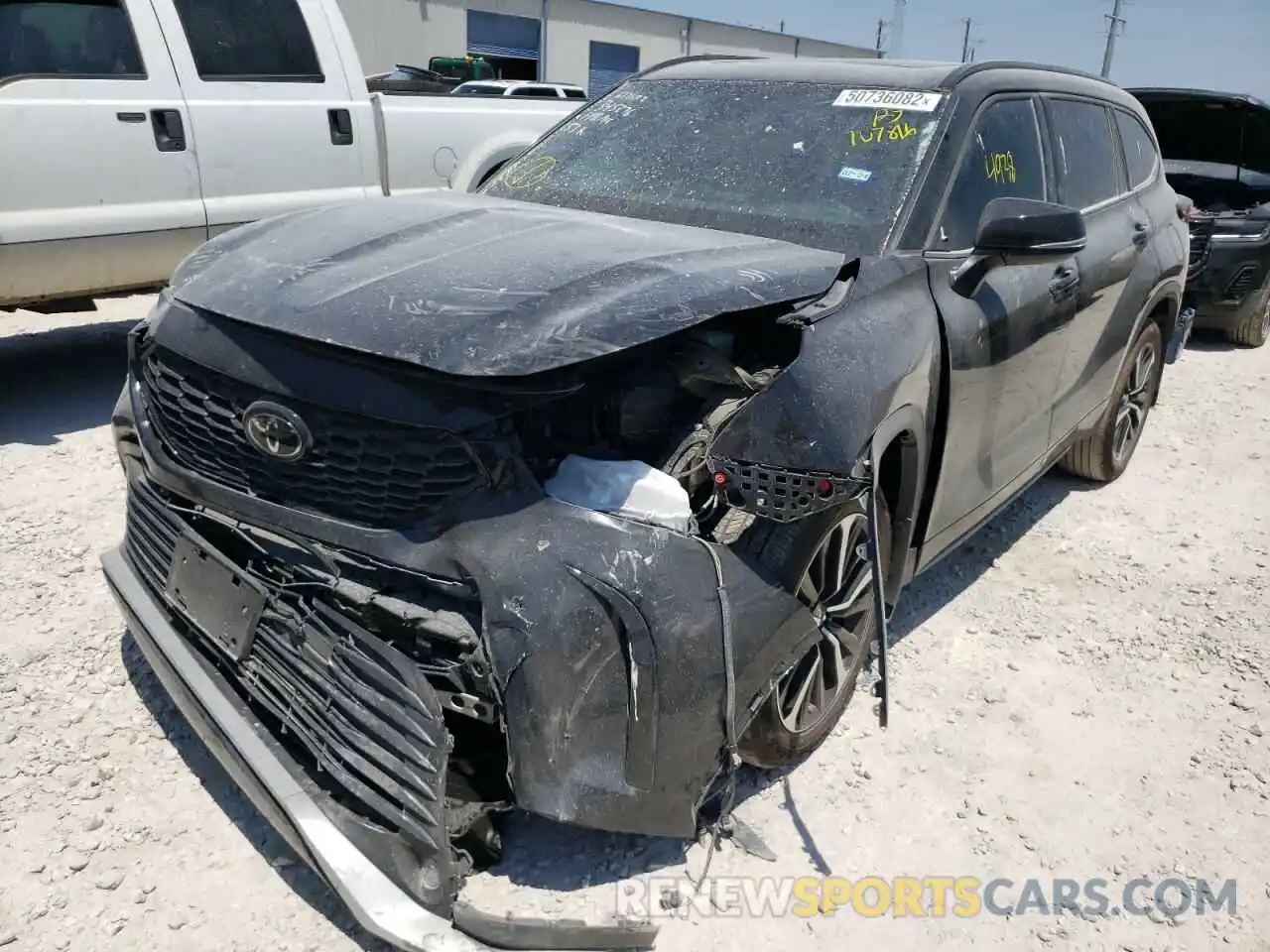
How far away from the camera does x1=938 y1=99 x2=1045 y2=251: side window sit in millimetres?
2982

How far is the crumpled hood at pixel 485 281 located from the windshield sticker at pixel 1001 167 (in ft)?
2.96

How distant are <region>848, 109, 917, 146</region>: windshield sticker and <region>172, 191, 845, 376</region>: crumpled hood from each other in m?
0.61

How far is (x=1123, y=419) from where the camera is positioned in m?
4.86

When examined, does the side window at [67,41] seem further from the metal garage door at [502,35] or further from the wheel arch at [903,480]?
the metal garage door at [502,35]

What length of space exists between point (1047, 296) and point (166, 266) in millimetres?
4330

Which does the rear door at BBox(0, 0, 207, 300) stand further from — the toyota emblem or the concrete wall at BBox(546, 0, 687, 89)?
the concrete wall at BBox(546, 0, 687, 89)

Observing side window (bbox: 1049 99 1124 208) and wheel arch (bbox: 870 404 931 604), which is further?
side window (bbox: 1049 99 1124 208)

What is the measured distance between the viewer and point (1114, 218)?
404cm

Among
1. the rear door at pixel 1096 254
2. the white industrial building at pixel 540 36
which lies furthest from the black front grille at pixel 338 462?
the white industrial building at pixel 540 36

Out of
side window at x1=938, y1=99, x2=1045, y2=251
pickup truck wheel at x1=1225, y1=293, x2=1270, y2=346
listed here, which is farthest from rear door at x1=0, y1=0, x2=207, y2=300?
pickup truck wheel at x1=1225, y1=293, x2=1270, y2=346

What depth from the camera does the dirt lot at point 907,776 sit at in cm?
228

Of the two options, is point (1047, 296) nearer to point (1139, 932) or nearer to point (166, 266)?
point (1139, 932)

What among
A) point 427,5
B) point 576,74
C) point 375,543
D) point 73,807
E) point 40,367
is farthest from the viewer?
point 576,74

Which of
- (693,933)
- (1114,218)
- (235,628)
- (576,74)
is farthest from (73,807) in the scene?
(576,74)
